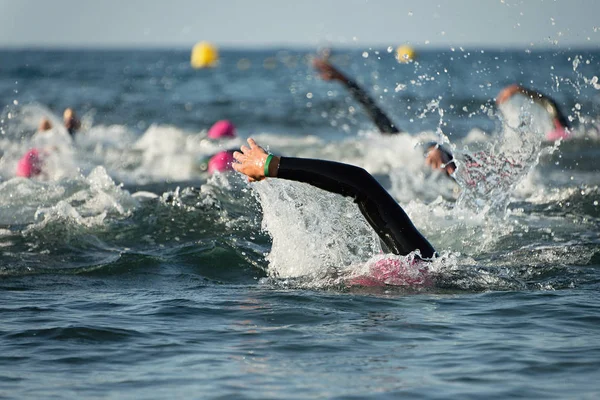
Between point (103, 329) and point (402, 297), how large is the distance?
2213mm

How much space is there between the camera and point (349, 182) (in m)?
6.54

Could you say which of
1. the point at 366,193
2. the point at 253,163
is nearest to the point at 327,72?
the point at 366,193

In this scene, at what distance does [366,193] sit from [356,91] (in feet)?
16.0

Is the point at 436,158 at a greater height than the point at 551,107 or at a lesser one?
→ lesser

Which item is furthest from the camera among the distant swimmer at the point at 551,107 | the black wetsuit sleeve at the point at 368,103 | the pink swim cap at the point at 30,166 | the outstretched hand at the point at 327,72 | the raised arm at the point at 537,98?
the pink swim cap at the point at 30,166

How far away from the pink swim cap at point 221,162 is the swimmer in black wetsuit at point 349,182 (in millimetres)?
6334

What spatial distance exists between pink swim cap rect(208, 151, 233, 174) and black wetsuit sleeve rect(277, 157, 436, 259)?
6318 mm

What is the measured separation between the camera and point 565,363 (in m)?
5.46

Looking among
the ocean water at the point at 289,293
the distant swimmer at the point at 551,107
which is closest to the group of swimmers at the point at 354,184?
the ocean water at the point at 289,293

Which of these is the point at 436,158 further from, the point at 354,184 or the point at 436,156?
the point at 354,184

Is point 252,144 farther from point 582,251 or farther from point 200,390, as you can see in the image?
point 582,251

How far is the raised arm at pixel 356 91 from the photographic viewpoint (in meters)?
11.2

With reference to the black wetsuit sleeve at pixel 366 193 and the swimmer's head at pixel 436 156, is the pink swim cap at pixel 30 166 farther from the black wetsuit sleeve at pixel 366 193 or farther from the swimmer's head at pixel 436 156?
the black wetsuit sleeve at pixel 366 193

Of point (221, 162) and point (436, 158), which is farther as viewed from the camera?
point (221, 162)
